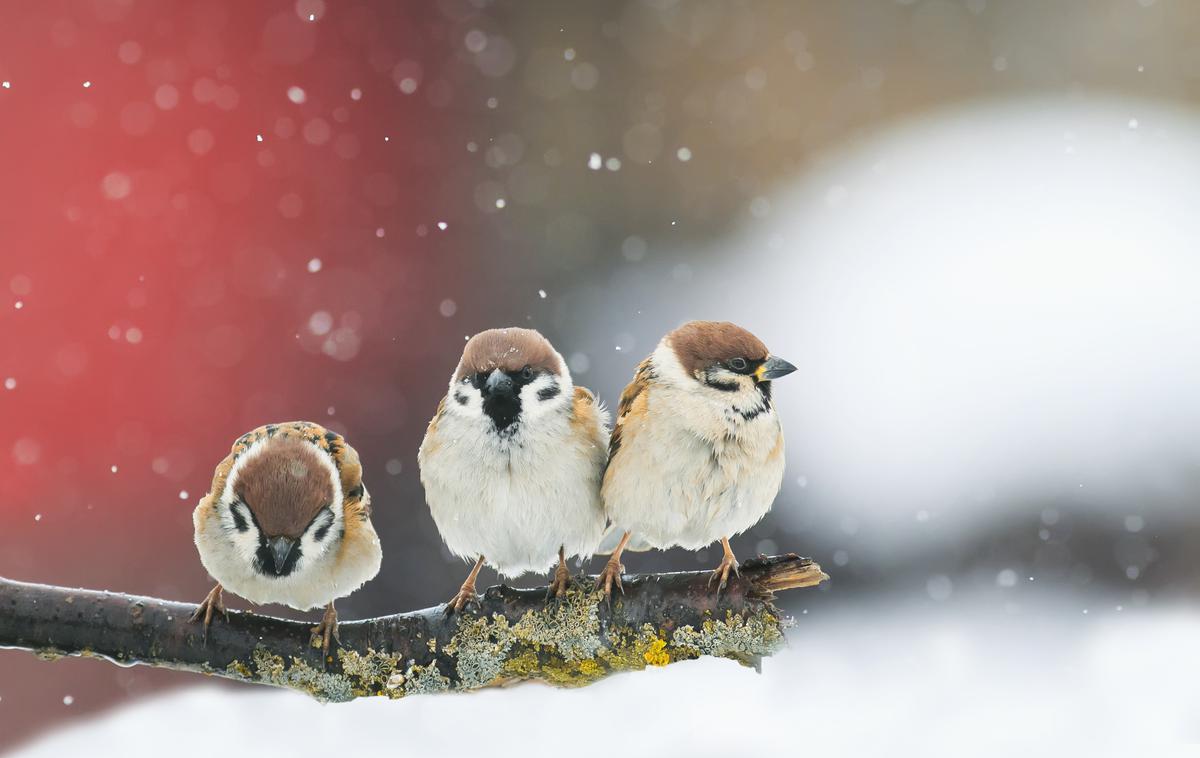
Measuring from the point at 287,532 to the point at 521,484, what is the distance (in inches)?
14.8

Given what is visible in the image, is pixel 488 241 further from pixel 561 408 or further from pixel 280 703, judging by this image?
pixel 561 408

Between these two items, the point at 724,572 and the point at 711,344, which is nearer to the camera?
the point at 724,572

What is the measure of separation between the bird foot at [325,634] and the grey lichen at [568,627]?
12.1 inches

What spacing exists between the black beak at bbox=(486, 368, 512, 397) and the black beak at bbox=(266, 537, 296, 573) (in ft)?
1.31

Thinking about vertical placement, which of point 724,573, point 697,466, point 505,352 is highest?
point 505,352

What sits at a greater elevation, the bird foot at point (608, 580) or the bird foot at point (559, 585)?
the bird foot at point (608, 580)

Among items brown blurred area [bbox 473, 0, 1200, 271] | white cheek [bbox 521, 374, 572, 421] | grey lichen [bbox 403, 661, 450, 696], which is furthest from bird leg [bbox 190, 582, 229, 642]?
brown blurred area [bbox 473, 0, 1200, 271]

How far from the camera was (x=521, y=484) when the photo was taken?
168 centimetres

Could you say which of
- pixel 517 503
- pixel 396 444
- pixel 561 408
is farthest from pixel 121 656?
pixel 396 444

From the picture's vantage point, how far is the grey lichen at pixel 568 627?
1.56 metres

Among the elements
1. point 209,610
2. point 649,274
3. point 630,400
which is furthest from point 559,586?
point 649,274

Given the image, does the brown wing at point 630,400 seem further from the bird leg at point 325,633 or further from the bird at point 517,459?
the bird leg at point 325,633

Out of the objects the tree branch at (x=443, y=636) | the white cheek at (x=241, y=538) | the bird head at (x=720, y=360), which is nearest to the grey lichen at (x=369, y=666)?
the tree branch at (x=443, y=636)

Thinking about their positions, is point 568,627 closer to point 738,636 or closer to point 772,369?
point 738,636
